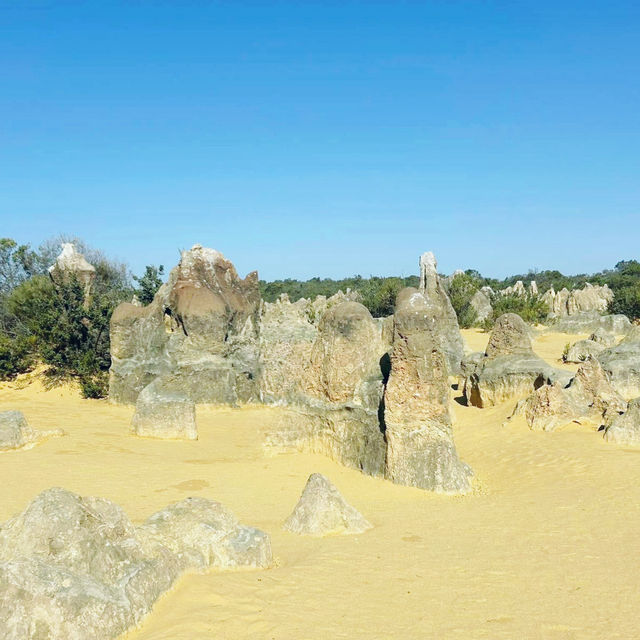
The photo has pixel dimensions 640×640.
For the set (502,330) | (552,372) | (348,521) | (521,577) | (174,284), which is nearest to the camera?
(521,577)

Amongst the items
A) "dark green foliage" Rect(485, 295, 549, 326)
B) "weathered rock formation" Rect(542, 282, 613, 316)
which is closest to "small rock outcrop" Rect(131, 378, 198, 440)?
"dark green foliage" Rect(485, 295, 549, 326)

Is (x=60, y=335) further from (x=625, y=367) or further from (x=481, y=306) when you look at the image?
(x=481, y=306)

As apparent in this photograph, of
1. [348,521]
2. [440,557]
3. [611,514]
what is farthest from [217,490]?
[611,514]

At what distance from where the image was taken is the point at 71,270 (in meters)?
17.2

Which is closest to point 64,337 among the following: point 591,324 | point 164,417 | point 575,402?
point 164,417

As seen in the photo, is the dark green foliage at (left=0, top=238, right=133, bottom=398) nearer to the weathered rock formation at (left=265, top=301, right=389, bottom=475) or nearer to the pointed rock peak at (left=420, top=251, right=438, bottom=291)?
the weathered rock formation at (left=265, top=301, right=389, bottom=475)

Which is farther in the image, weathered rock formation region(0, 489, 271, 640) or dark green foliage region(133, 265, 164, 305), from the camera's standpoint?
dark green foliage region(133, 265, 164, 305)

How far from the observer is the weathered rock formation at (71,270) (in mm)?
17062

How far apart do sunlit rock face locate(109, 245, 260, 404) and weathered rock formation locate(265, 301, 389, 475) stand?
435cm

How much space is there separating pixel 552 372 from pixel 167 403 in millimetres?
7304

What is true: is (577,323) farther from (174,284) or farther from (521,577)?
(521,577)

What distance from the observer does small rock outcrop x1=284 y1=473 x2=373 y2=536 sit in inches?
237

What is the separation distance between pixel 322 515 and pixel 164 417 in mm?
5433

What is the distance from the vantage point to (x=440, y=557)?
5.40 meters
